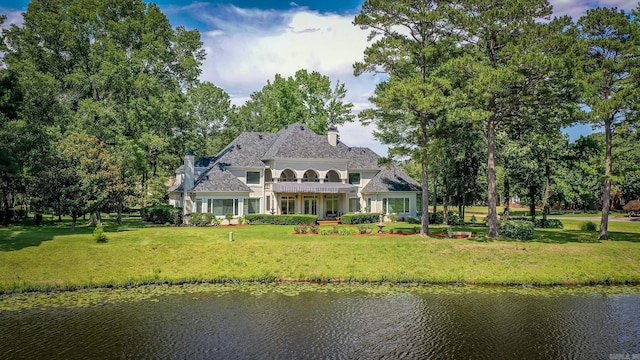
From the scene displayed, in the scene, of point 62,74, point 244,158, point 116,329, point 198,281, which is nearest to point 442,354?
point 116,329

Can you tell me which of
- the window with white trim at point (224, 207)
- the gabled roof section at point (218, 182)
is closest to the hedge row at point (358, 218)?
the gabled roof section at point (218, 182)

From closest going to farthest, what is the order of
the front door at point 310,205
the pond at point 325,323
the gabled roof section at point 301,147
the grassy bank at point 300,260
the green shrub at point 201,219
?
the pond at point 325,323 → the grassy bank at point 300,260 → the green shrub at point 201,219 → the gabled roof section at point 301,147 → the front door at point 310,205

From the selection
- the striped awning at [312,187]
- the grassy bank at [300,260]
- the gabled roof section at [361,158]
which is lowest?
the grassy bank at [300,260]

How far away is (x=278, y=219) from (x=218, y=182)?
712cm

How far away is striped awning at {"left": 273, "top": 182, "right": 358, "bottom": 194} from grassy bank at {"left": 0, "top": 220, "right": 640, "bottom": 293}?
14923 mm

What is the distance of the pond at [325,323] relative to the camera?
13609 mm

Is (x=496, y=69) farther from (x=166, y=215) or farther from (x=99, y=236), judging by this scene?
(x=166, y=215)

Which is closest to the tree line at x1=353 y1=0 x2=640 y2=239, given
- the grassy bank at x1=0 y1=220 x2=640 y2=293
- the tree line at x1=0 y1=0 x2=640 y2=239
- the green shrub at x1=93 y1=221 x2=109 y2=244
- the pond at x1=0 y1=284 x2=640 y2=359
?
the tree line at x1=0 y1=0 x2=640 y2=239

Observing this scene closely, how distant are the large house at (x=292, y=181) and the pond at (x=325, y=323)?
21562mm

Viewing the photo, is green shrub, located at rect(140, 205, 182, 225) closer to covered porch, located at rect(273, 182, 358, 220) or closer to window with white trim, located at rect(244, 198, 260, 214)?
window with white trim, located at rect(244, 198, 260, 214)

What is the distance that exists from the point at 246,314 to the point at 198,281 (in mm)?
6733

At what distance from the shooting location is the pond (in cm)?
1361

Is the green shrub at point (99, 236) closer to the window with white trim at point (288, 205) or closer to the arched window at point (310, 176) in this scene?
the window with white trim at point (288, 205)

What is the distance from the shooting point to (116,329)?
1561 centimetres
